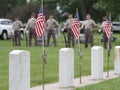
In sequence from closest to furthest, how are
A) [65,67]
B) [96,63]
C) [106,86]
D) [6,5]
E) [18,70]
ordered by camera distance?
[18,70] < [106,86] < [65,67] < [96,63] < [6,5]

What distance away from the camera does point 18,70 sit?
9281mm

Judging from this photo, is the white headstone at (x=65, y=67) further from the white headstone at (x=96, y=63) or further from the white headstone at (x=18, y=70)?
the white headstone at (x=18, y=70)

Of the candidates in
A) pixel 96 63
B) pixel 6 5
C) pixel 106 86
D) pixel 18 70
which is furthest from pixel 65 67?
pixel 6 5

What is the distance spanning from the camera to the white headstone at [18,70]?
9258mm

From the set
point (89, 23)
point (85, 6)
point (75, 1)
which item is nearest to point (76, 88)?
point (89, 23)

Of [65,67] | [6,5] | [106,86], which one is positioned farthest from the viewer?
[6,5]

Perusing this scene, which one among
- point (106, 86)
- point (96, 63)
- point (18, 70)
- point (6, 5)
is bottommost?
point (106, 86)

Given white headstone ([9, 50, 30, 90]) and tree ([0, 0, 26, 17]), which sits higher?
tree ([0, 0, 26, 17])

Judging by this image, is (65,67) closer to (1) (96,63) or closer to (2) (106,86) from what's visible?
(2) (106,86)

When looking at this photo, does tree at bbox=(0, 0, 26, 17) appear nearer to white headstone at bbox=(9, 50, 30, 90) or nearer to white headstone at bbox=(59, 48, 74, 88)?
white headstone at bbox=(59, 48, 74, 88)

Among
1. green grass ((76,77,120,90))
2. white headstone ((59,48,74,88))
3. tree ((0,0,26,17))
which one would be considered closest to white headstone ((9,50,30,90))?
green grass ((76,77,120,90))

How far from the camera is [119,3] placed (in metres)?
35.2

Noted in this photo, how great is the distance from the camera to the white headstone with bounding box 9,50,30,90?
926 cm

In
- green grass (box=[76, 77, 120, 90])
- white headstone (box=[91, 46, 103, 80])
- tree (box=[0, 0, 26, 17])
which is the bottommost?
green grass (box=[76, 77, 120, 90])
